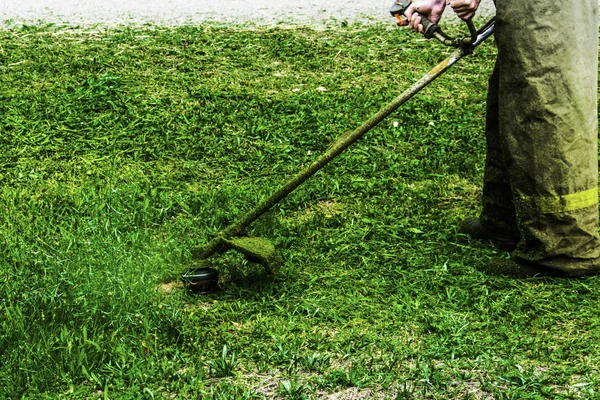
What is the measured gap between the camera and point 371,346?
367 centimetres

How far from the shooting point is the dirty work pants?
3969 mm

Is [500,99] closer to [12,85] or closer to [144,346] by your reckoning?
[144,346]

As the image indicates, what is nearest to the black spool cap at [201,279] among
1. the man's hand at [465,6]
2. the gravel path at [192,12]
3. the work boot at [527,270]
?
the work boot at [527,270]

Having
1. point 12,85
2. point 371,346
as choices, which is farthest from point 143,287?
point 12,85

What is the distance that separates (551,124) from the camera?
13.2 feet

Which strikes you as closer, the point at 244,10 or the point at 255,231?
the point at 255,231

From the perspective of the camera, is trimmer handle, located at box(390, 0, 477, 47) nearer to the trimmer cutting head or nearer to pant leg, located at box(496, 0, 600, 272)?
pant leg, located at box(496, 0, 600, 272)

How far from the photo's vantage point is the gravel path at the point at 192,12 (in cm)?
866

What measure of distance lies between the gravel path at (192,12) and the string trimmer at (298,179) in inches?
173

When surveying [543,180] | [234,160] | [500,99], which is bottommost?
[234,160]

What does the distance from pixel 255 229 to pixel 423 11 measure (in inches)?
54.1

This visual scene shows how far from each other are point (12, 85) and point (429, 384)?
466cm

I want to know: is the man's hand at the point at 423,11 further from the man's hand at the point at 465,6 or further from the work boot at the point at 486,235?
the work boot at the point at 486,235

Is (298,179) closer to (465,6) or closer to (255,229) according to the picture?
(255,229)
